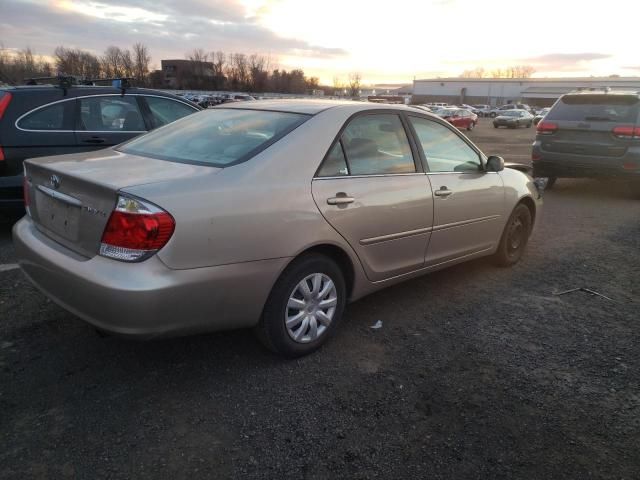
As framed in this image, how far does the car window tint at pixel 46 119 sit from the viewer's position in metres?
5.23

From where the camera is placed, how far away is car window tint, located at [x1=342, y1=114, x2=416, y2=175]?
11.3ft

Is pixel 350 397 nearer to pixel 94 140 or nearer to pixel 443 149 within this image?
pixel 443 149

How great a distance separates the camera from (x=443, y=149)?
4223 mm

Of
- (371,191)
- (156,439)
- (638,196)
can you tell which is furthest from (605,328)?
(638,196)

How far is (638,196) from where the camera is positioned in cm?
902

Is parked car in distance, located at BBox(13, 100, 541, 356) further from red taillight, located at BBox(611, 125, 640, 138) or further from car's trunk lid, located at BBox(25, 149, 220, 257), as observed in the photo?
red taillight, located at BBox(611, 125, 640, 138)

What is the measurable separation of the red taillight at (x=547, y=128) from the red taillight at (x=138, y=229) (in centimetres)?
831

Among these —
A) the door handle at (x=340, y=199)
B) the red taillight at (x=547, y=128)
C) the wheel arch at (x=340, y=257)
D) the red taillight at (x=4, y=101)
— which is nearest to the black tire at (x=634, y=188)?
the red taillight at (x=547, y=128)

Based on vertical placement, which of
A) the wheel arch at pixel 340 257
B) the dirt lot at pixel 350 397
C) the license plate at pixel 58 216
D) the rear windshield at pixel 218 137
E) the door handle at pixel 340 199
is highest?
the rear windshield at pixel 218 137

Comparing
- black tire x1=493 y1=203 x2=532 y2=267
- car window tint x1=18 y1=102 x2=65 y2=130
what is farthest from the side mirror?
car window tint x1=18 y1=102 x2=65 y2=130

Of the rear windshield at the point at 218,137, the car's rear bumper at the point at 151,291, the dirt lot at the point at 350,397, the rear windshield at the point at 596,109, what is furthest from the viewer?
the rear windshield at the point at 596,109

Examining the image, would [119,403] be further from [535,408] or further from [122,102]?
[122,102]

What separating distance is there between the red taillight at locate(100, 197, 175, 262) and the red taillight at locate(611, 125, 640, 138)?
8138 millimetres

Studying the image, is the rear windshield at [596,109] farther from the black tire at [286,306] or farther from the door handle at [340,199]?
the black tire at [286,306]
